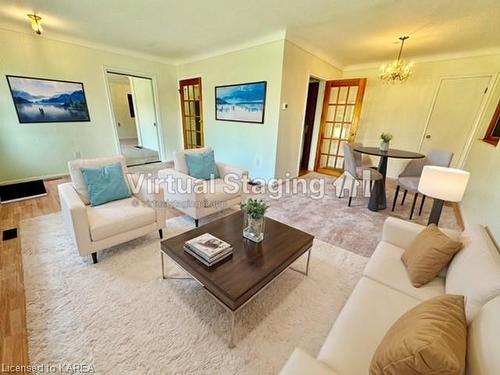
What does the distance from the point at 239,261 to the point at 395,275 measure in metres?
1.00

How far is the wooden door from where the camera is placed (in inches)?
195

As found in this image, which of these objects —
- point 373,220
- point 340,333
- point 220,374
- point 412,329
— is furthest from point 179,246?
point 373,220

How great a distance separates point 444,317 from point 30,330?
2188mm

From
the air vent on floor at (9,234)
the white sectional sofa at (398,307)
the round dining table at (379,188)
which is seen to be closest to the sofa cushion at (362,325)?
the white sectional sofa at (398,307)

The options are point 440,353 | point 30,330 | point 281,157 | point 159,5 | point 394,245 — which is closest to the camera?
point 440,353

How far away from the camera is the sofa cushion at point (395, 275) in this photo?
4.17 ft

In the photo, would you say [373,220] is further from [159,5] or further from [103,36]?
[103,36]

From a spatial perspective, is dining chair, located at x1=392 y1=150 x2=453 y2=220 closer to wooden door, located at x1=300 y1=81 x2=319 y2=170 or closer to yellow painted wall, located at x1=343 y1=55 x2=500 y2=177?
yellow painted wall, located at x1=343 y1=55 x2=500 y2=177

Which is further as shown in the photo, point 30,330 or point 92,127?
point 92,127

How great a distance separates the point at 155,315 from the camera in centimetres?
149

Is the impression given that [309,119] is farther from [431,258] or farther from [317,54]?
[431,258]

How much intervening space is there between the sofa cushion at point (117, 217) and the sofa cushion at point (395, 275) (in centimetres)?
193

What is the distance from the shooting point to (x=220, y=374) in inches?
46.1

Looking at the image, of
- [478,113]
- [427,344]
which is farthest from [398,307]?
[478,113]
